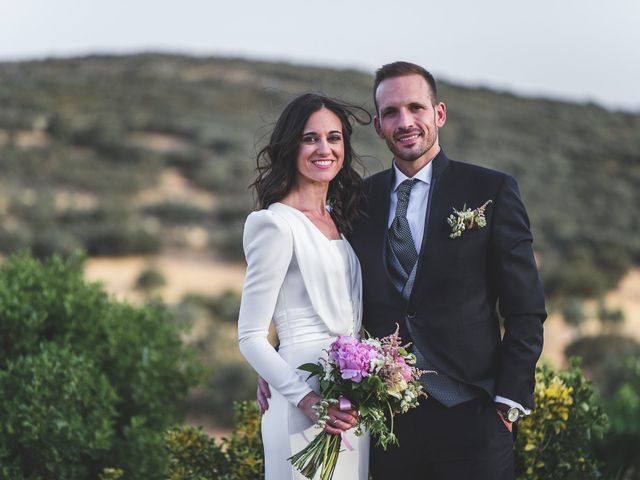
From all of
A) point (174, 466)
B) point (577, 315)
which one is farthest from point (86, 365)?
point (577, 315)

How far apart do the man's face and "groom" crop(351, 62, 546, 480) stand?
14 millimetres

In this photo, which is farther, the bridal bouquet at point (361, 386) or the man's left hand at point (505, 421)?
the man's left hand at point (505, 421)

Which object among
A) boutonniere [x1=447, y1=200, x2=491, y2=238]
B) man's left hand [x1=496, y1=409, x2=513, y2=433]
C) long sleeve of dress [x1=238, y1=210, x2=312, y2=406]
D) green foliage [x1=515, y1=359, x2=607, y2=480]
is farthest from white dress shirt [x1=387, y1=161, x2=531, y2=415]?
green foliage [x1=515, y1=359, x2=607, y2=480]

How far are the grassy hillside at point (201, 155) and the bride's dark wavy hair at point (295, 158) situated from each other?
15.1 ft

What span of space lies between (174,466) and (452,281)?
2264 millimetres

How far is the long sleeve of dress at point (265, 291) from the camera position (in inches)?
126

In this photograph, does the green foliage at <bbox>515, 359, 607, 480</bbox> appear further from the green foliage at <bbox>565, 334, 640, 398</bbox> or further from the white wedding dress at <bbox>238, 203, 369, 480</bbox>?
the green foliage at <bbox>565, 334, 640, 398</bbox>

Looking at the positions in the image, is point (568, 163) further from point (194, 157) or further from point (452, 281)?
point (452, 281)

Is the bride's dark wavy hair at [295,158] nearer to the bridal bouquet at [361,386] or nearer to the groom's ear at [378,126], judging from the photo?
the groom's ear at [378,126]

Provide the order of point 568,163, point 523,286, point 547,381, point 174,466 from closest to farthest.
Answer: point 523,286, point 547,381, point 174,466, point 568,163

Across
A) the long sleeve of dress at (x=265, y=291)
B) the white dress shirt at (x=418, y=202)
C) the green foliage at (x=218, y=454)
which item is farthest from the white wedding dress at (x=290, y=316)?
the green foliage at (x=218, y=454)

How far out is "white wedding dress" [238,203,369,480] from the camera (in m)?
3.21

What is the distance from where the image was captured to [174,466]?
4574mm

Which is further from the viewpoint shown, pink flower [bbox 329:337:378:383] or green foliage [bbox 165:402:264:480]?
green foliage [bbox 165:402:264:480]
